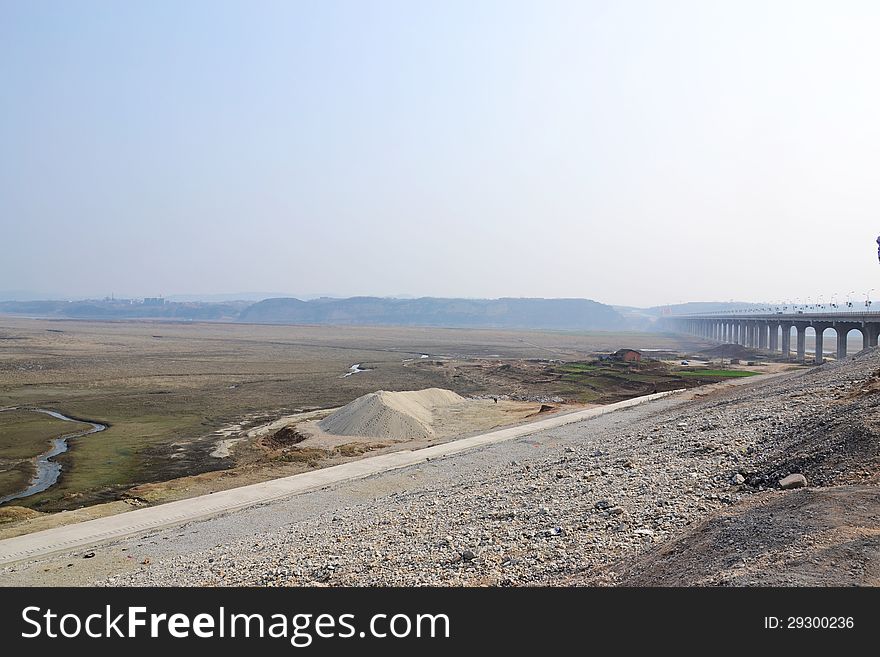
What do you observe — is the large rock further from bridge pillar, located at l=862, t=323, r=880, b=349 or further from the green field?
bridge pillar, located at l=862, t=323, r=880, b=349

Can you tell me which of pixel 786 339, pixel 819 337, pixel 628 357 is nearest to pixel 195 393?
pixel 628 357

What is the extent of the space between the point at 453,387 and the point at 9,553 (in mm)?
48905

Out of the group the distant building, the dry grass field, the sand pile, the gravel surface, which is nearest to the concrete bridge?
the distant building

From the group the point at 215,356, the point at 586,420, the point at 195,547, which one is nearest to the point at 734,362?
the point at 586,420

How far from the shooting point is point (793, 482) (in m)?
14.0

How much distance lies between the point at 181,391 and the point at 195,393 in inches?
78.5

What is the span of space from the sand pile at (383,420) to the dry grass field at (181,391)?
5.88m

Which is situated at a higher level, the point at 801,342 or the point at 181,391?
the point at 801,342

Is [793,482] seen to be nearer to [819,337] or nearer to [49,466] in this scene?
[49,466]

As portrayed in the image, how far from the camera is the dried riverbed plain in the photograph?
27516mm

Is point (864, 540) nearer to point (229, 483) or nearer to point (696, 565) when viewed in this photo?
point (696, 565)

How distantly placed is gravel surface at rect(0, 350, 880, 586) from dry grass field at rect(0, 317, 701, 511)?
7.14 meters

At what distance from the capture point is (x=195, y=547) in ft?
58.0

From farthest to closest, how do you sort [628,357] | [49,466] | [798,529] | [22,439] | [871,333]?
[628,357] < [871,333] < [22,439] < [49,466] < [798,529]
